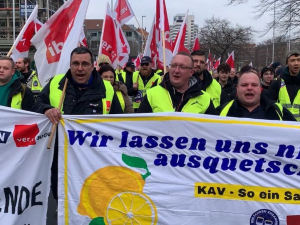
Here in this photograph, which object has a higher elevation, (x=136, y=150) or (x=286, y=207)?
(x=136, y=150)

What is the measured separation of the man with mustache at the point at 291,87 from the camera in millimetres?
5277

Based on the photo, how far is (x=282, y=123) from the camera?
336cm

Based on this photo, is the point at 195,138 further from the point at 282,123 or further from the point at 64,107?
the point at 64,107

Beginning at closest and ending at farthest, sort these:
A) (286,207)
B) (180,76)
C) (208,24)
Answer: (286,207)
(180,76)
(208,24)

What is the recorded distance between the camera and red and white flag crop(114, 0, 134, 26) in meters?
10.4

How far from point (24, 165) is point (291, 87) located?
142 inches

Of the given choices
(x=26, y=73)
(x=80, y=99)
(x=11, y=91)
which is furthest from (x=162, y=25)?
(x=80, y=99)

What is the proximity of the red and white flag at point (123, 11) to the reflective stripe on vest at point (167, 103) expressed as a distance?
6.74 metres

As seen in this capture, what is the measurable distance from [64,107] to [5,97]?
109cm

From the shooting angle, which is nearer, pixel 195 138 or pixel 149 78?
pixel 195 138

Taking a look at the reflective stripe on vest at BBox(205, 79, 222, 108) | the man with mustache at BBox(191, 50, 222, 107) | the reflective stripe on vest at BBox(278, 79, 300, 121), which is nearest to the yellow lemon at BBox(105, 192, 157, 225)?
the reflective stripe on vest at BBox(278, 79, 300, 121)

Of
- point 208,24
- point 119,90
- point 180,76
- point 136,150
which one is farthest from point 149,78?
point 208,24

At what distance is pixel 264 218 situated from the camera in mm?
3285

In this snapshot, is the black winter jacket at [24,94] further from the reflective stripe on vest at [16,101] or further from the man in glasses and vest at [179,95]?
the man in glasses and vest at [179,95]
